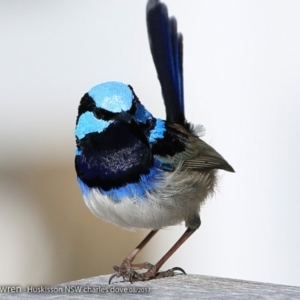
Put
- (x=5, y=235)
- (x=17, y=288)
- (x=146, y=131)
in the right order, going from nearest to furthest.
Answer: (x=17, y=288), (x=146, y=131), (x=5, y=235)

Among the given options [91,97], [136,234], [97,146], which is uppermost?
[91,97]

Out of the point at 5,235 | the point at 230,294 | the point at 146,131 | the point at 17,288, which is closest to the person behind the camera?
the point at 230,294

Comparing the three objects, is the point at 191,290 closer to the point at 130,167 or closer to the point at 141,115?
the point at 130,167

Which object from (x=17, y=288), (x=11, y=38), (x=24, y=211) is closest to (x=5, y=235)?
(x=24, y=211)

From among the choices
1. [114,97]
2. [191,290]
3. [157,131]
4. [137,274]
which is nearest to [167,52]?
[157,131]

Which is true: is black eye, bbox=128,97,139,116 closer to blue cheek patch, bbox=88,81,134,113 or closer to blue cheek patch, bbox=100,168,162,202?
blue cheek patch, bbox=88,81,134,113

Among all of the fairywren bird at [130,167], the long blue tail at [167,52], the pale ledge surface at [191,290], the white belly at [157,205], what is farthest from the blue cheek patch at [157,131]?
the pale ledge surface at [191,290]

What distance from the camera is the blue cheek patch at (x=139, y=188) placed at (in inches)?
76.8

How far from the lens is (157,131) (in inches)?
80.4

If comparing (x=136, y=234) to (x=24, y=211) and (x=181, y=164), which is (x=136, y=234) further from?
(x=181, y=164)

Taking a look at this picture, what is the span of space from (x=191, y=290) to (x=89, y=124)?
0.51 metres

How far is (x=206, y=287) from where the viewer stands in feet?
6.02

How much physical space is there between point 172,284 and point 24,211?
4.26 ft

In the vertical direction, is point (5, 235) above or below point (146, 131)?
below
